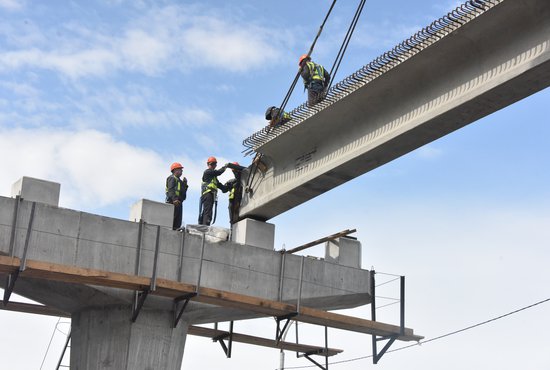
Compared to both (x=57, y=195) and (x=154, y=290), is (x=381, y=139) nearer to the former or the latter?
(x=154, y=290)

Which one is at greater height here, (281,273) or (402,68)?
(402,68)

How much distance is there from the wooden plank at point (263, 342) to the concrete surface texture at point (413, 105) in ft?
9.12

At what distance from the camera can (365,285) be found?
18.6 metres

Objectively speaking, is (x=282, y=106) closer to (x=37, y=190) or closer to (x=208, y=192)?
(x=208, y=192)

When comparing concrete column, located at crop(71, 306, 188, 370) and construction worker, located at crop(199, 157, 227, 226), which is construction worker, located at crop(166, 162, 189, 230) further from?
concrete column, located at crop(71, 306, 188, 370)

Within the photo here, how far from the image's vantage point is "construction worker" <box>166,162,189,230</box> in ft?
58.8

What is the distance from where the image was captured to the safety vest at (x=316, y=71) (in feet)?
58.4

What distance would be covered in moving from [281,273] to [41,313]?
16.9 ft

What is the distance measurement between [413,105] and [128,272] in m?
5.58

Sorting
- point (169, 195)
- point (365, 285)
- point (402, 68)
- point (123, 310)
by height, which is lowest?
point (123, 310)

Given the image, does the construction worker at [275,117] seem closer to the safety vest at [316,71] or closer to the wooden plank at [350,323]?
the safety vest at [316,71]

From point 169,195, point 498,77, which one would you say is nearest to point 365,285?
point 169,195

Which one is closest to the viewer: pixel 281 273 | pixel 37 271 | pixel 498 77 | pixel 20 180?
Answer: pixel 498 77

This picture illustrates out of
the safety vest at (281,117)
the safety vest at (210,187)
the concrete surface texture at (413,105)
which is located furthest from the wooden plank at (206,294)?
the safety vest at (281,117)
